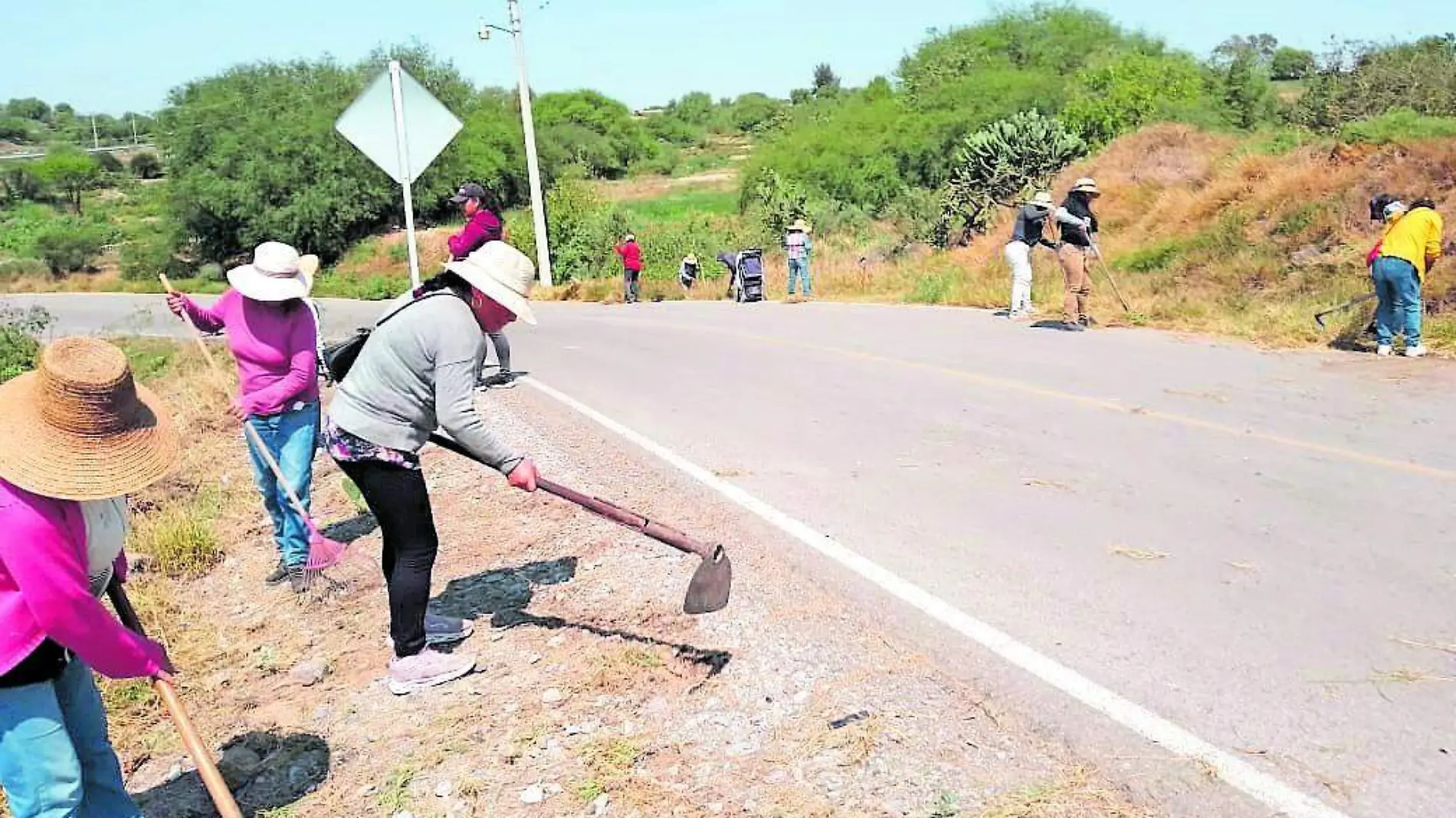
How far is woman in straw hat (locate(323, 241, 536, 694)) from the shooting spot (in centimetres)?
441

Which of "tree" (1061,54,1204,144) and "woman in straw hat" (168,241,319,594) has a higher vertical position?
"tree" (1061,54,1204,144)

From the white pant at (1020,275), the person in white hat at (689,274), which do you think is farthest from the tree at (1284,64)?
the white pant at (1020,275)

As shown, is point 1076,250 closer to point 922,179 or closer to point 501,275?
point 501,275

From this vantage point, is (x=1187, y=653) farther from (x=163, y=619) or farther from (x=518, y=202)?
(x=518, y=202)

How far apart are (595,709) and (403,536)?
41.9 inches

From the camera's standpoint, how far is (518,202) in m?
61.9

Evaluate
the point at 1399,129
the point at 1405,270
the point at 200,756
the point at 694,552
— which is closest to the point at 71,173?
the point at 1399,129

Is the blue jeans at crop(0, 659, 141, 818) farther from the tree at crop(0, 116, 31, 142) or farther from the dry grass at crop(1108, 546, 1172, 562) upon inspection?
the tree at crop(0, 116, 31, 142)

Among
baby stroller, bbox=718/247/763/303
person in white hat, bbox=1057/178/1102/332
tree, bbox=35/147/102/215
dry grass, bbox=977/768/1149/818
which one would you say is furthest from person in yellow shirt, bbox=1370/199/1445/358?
tree, bbox=35/147/102/215

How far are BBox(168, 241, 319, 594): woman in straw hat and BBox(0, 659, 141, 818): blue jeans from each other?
2.36m

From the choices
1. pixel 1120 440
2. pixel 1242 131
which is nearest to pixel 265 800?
pixel 1120 440

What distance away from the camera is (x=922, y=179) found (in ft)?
131

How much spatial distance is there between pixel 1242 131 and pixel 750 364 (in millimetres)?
17806

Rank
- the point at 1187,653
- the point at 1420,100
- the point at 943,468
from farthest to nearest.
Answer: the point at 1420,100, the point at 943,468, the point at 1187,653
